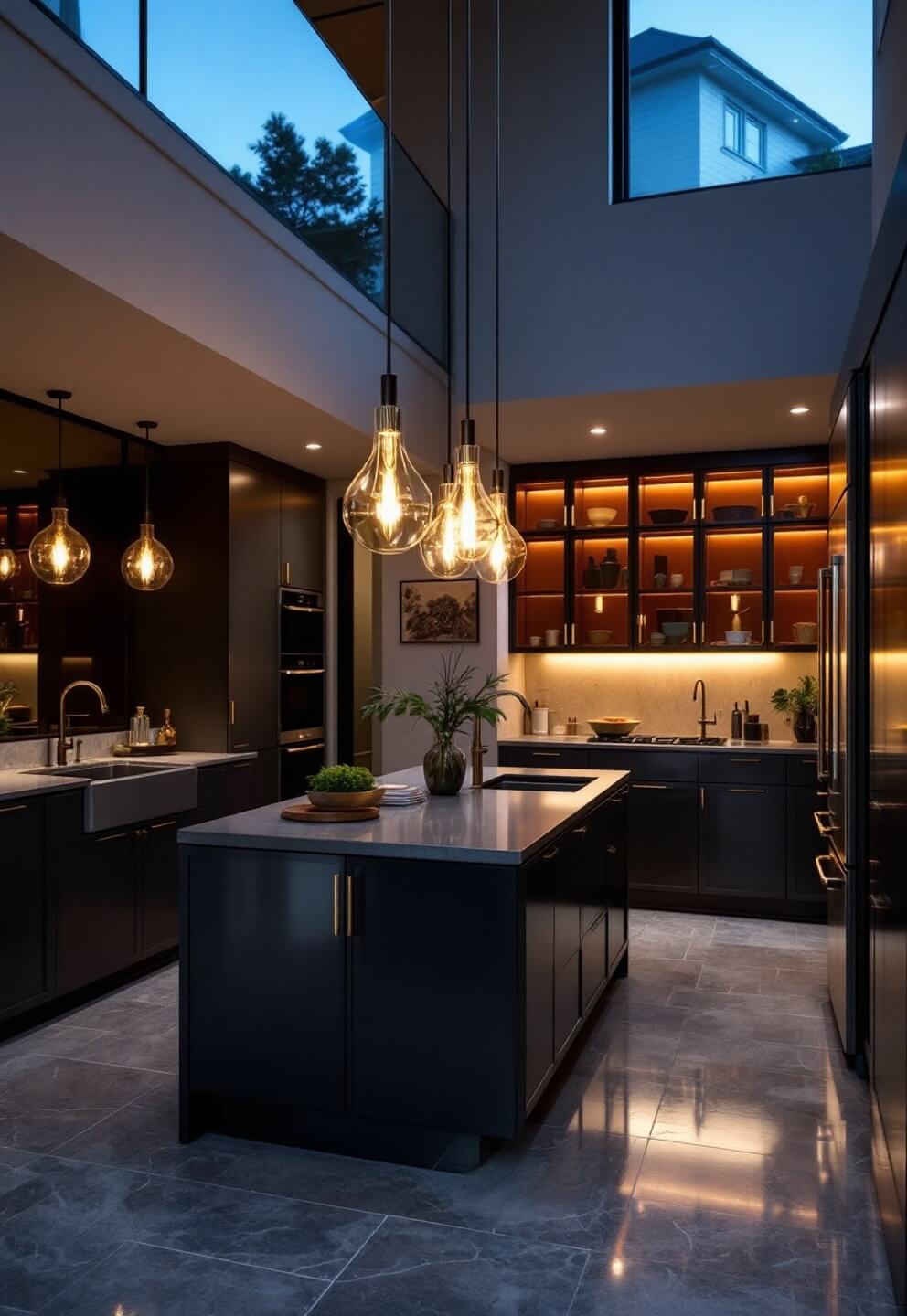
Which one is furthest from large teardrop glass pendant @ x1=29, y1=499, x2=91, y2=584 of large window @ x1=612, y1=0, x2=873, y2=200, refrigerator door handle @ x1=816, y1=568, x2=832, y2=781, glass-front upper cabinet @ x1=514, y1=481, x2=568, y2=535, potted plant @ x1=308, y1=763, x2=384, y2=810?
large window @ x1=612, y1=0, x2=873, y2=200

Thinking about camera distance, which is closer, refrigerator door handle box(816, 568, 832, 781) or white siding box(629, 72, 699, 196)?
refrigerator door handle box(816, 568, 832, 781)

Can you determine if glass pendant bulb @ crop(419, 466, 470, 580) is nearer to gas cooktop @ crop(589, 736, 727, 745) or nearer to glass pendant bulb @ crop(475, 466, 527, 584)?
glass pendant bulb @ crop(475, 466, 527, 584)

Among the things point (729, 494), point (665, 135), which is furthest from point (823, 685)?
point (665, 135)

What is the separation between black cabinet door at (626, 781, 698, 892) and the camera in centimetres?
618

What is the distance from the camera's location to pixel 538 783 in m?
4.64

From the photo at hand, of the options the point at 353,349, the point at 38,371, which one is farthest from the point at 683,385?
the point at 38,371

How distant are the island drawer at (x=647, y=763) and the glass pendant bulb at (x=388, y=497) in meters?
3.27

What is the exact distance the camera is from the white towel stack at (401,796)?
383 centimetres

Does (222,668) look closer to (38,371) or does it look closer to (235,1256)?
(38,371)

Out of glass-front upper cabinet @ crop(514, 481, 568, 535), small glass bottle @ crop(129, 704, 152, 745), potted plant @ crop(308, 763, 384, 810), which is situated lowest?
potted plant @ crop(308, 763, 384, 810)

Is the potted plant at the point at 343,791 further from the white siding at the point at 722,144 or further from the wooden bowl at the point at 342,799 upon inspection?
the white siding at the point at 722,144

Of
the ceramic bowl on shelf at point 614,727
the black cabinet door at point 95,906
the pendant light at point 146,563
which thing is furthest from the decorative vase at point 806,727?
the black cabinet door at point 95,906

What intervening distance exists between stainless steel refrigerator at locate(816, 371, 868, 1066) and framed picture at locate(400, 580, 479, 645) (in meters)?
3.06

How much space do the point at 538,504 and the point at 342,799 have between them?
4293 mm
